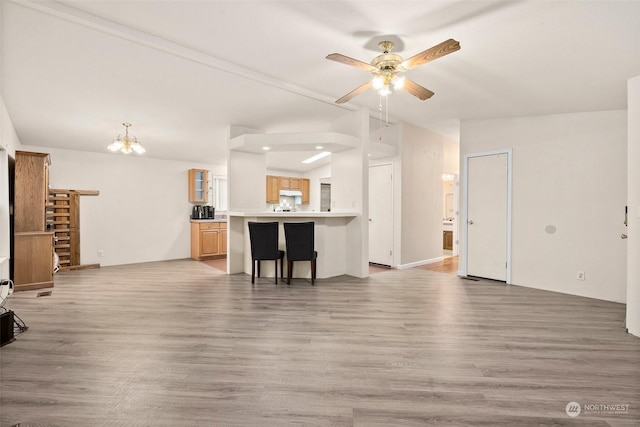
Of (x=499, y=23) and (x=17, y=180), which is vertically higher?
(x=499, y=23)

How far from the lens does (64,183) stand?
597 centimetres

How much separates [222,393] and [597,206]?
5.04 meters

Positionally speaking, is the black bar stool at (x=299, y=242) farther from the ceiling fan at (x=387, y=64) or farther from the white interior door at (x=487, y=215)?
the white interior door at (x=487, y=215)

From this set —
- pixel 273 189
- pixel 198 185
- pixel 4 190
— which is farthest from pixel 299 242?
pixel 273 189

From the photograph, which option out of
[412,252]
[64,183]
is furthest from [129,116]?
[412,252]

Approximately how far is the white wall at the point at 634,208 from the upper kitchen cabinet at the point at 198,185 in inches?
287

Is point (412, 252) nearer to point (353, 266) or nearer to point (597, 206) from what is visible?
point (353, 266)

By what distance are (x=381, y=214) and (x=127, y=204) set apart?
17.7ft

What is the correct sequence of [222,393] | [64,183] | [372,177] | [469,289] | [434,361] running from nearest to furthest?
[222,393]
[434,361]
[469,289]
[64,183]
[372,177]

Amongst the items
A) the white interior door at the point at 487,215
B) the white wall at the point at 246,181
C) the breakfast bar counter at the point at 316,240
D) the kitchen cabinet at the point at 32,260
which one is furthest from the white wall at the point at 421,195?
the kitchen cabinet at the point at 32,260

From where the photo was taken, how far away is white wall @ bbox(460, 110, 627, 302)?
407 centimetres

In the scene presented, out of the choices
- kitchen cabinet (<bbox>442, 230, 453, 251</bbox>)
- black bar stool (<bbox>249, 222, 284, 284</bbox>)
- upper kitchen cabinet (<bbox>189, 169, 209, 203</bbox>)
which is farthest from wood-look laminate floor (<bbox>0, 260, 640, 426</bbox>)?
kitchen cabinet (<bbox>442, 230, 453, 251</bbox>)

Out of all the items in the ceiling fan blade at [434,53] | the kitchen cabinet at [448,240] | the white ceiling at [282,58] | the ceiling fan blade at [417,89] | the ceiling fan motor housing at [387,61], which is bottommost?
the kitchen cabinet at [448,240]

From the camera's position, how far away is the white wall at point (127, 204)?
20.1 feet
